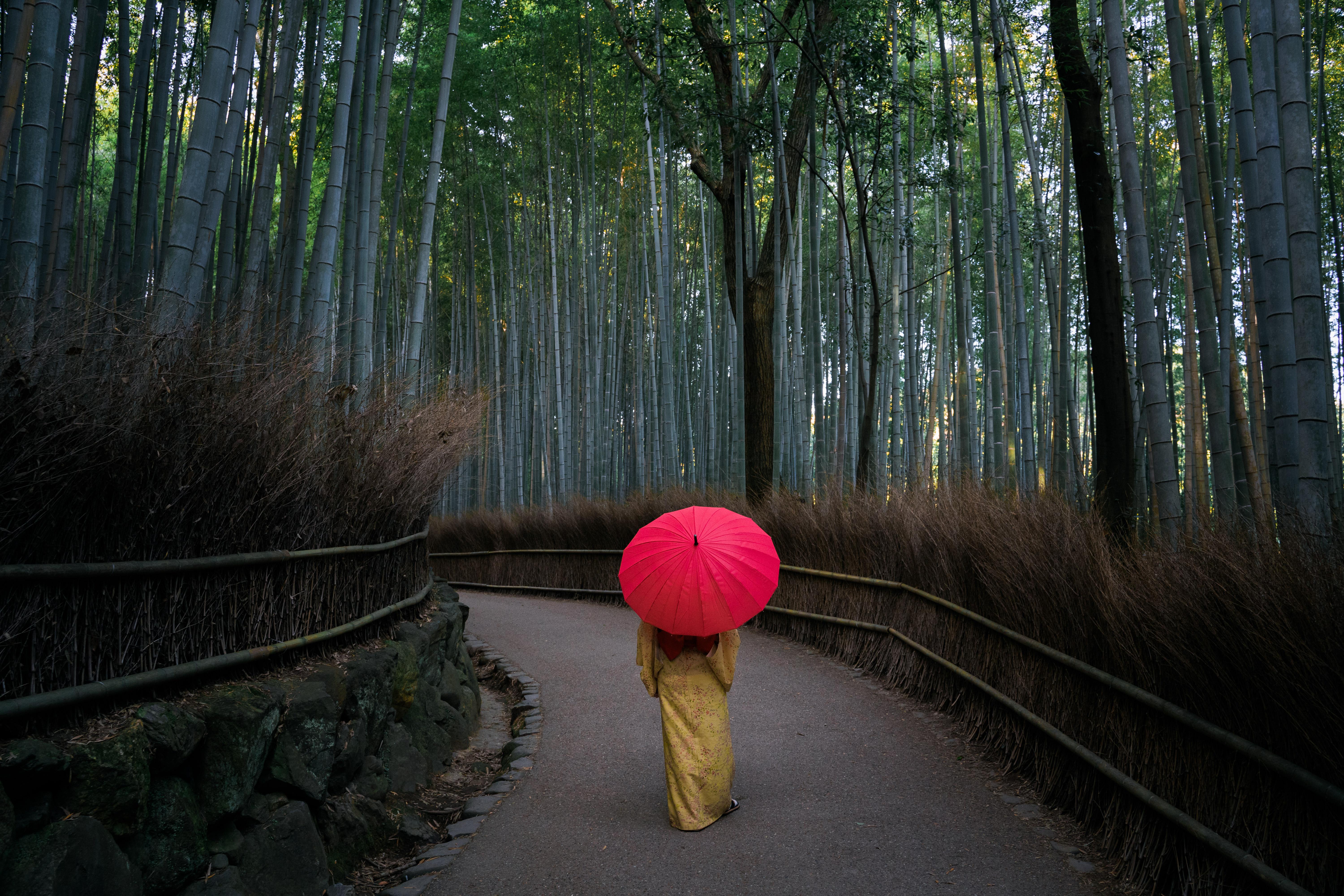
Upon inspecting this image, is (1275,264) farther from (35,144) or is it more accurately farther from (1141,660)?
(35,144)

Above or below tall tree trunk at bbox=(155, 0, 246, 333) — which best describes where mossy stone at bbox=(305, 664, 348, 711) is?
below

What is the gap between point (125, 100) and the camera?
192 inches

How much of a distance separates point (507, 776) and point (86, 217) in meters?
9.52

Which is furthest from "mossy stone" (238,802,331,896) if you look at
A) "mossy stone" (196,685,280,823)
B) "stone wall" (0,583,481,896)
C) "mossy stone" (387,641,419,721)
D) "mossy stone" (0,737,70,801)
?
"mossy stone" (387,641,419,721)

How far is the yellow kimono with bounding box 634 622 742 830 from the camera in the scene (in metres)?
2.78

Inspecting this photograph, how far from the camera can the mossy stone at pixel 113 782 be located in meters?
1.79

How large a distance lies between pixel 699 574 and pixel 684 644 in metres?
0.31

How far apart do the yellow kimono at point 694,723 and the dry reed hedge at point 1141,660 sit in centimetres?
110

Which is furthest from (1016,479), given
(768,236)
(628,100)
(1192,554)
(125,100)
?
(628,100)

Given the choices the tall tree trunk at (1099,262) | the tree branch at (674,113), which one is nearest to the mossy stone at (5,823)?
the tall tree trunk at (1099,262)

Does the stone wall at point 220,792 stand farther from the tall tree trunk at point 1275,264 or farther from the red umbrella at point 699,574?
the tall tree trunk at point 1275,264

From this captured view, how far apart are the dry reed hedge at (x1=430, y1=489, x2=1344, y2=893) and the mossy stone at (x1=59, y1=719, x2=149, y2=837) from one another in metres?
2.39

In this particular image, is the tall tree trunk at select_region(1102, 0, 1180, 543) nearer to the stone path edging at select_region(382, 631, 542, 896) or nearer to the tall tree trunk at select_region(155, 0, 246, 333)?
→ the stone path edging at select_region(382, 631, 542, 896)

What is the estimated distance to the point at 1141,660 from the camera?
7.84 feet
